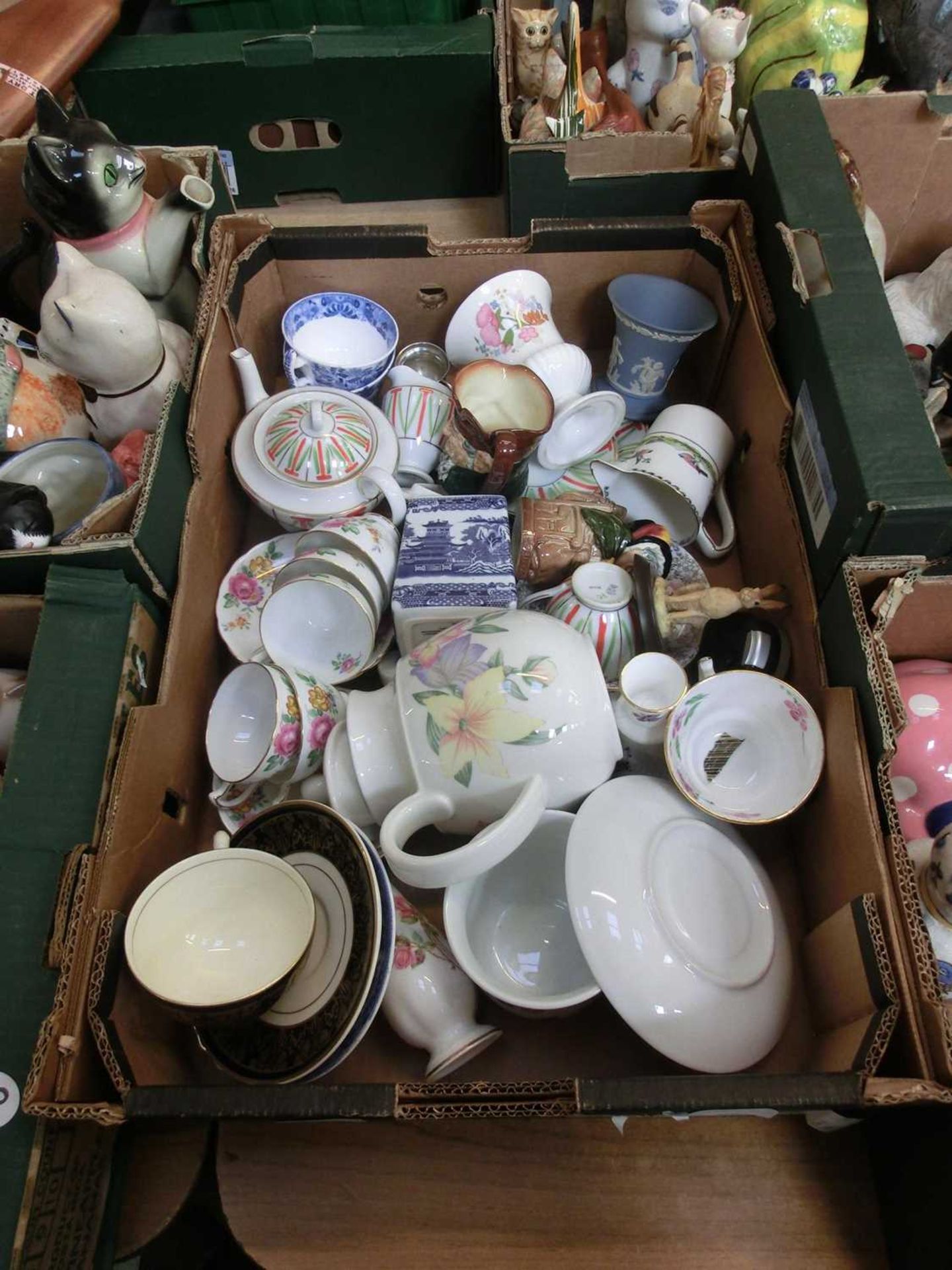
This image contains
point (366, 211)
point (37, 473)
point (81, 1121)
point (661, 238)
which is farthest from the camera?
point (366, 211)

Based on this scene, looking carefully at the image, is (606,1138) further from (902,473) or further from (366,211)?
(366,211)

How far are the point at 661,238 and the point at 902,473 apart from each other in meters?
0.50

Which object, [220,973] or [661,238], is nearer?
[220,973]

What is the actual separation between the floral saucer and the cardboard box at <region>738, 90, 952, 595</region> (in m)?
0.54

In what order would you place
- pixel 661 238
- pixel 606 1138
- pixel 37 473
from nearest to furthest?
pixel 606 1138 < pixel 37 473 < pixel 661 238

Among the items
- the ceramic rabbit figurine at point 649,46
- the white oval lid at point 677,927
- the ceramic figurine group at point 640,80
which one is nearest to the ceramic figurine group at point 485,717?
the white oval lid at point 677,927

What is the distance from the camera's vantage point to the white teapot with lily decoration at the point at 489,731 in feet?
2.15

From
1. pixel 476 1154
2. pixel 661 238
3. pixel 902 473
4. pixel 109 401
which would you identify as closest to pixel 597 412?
pixel 661 238

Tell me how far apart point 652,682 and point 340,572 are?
32 cm

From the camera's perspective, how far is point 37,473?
870mm

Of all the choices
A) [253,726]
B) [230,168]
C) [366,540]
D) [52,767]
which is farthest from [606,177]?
[52,767]

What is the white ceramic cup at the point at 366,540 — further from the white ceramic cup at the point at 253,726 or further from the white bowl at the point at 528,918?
the white bowl at the point at 528,918

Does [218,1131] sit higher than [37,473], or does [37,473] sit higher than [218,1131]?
[37,473]

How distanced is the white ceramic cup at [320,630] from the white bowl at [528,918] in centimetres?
25
